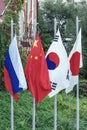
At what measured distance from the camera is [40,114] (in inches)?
534

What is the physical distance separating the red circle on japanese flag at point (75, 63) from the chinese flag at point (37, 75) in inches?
48.6

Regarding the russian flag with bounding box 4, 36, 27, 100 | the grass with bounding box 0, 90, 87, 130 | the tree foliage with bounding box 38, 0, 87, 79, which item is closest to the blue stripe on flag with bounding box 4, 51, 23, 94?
the russian flag with bounding box 4, 36, 27, 100

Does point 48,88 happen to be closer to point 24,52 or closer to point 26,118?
point 26,118

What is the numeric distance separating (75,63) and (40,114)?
2333 millimetres

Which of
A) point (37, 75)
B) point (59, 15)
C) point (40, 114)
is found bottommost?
point (40, 114)

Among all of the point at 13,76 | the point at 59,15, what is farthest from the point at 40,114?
the point at 59,15

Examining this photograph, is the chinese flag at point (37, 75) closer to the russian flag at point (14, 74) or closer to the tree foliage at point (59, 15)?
the russian flag at point (14, 74)

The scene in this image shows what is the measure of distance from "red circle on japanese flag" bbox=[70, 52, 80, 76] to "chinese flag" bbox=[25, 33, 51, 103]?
123 cm

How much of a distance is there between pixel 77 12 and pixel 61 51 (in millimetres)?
25149

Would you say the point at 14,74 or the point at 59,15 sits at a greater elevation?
the point at 14,74

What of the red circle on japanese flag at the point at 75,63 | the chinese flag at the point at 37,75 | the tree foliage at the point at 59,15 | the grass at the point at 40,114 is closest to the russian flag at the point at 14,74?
the chinese flag at the point at 37,75

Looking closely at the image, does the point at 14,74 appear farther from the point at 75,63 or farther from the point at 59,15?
the point at 59,15

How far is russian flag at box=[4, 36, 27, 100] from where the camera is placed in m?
10.5

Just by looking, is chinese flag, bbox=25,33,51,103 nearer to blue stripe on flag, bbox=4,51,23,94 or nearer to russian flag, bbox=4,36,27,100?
russian flag, bbox=4,36,27,100
